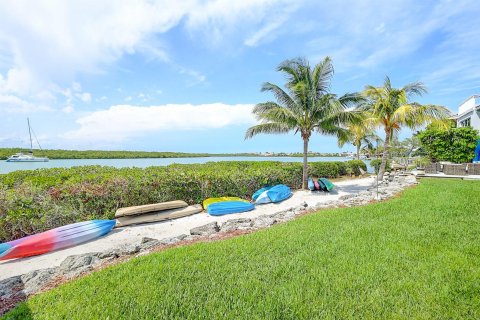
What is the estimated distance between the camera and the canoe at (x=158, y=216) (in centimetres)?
667

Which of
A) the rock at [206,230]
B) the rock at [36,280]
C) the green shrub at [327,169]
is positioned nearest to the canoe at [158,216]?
the rock at [206,230]

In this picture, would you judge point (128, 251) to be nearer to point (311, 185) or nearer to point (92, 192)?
point (92, 192)

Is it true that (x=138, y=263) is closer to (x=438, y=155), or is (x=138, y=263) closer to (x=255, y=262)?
(x=255, y=262)

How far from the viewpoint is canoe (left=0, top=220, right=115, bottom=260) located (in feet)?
15.5

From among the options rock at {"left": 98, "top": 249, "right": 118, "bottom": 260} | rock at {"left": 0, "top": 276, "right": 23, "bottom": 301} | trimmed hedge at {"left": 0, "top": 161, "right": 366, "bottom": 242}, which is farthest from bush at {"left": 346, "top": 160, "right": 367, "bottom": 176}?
rock at {"left": 0, "top": 276, "right": 23, "bottom": 301}

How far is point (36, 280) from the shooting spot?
344 cm

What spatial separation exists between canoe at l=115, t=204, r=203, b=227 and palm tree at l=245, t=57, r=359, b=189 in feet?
20.2

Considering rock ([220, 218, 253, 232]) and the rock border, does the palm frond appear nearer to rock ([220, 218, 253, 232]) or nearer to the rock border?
the rock border

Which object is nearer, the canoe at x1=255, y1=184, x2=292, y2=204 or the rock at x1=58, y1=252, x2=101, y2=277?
the rock at x1=58, y1=252, x2=101, y2=277

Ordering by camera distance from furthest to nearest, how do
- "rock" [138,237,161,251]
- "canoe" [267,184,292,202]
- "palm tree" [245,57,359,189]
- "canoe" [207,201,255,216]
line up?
"palm tree" [245,57,359,189]
"canoe" [267,184,292,202]
"canoe" [207,201,255,216]
"rock" [138,237,161,251]

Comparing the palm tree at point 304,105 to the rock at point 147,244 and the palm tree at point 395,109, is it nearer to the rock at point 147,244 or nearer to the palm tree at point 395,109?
the palm tree at point 395,109

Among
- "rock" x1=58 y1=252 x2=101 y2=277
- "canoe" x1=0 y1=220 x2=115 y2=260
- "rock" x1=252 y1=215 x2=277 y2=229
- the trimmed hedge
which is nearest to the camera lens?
"rock" x1=58 y1=252 x2=101 y2=277

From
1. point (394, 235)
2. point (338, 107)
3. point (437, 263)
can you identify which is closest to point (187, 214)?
point (394, 235)

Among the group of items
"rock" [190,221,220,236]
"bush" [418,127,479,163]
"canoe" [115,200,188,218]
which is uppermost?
"bush" [418,127,479,163]
